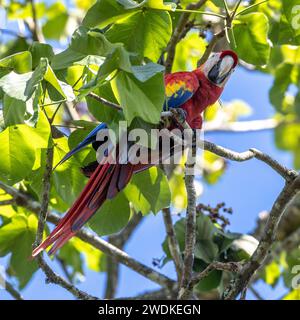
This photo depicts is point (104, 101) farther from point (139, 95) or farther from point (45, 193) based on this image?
point (45, 193)

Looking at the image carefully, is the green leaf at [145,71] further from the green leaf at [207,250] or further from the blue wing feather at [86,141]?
the green leaf at [207,250]

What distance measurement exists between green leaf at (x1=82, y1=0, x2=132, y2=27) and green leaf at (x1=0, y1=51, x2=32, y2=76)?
0.18 m

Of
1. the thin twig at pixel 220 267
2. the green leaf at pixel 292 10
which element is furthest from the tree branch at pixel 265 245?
the green leaf at pixel 292 10

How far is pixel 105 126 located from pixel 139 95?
47cm

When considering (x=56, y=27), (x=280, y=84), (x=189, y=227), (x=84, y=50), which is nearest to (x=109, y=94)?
(x=84, y=50)

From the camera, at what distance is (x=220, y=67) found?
2740 millimetres

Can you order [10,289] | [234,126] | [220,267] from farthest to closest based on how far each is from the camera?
1. [234,126]
2. [10,289]
3. [220,267]

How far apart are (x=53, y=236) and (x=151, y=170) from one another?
43 centimetres

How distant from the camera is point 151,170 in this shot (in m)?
2.41

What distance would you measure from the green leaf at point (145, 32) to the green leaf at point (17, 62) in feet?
0.92

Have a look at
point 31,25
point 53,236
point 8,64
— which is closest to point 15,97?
point 8,64

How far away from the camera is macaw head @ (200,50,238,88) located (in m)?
2.73

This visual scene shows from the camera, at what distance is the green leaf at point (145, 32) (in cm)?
216

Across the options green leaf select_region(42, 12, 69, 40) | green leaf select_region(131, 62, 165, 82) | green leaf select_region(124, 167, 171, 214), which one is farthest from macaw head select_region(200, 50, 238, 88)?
green leaf select_region(42, 12, 69, 40)
